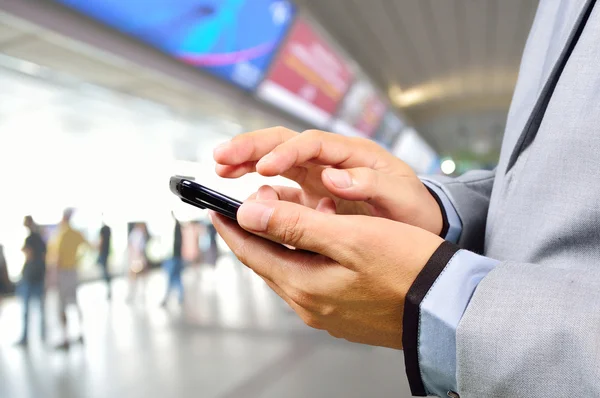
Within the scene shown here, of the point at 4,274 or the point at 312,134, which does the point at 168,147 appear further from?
the point at 312,134

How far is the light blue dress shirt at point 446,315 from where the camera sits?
52cm

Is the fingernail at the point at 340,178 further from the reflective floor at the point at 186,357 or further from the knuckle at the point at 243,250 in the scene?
the reflective floor at the point at 186,357

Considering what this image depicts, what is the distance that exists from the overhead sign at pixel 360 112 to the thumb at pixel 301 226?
21.8ft

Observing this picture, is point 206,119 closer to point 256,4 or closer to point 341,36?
point 256,4

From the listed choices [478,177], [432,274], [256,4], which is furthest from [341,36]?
[432,274]

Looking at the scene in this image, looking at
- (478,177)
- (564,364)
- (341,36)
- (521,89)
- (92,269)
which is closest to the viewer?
(564,364)

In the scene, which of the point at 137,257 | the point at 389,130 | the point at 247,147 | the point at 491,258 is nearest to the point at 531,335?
the point at 491,258

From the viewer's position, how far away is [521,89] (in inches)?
31.8

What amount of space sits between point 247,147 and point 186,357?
3.14 meters

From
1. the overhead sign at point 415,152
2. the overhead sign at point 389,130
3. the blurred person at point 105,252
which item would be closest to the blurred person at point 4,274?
the blurred person at point 105,252

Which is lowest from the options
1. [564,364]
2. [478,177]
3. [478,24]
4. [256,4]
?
[564,364]

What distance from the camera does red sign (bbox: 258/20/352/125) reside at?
15.0ft

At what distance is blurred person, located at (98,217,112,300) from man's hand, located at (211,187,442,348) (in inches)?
154

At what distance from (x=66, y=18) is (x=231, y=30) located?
4.74 feet
